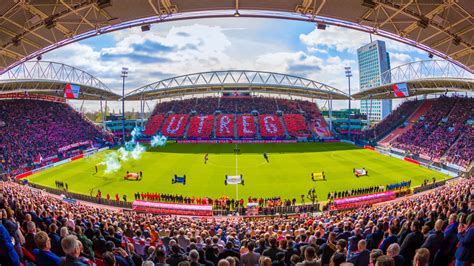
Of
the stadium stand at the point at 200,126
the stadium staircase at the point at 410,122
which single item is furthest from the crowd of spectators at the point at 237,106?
the stadium staircase at the point at 410,122

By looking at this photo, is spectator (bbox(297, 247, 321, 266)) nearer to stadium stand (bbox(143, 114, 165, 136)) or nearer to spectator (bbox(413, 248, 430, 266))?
spectator (bbox(413, 248, 430, 266))

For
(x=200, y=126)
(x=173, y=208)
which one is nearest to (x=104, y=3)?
(x=173, y=208)

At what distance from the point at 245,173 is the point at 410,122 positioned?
46695 mm

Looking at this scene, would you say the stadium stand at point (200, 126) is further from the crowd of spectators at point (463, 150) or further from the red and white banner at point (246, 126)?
the crowd of spectators at point (463, 150)

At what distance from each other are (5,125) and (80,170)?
20.7 metres

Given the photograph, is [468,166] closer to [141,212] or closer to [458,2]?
[458,2]

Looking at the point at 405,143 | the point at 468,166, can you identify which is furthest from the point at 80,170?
the point at 405,143

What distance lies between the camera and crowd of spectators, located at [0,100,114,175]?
4003 centimetres

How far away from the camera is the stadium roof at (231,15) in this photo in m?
10.6

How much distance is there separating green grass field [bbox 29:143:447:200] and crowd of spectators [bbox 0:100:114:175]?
602 cm

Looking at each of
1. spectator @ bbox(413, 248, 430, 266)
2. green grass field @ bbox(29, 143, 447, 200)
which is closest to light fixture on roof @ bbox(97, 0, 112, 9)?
spectator @ bbox(413, 248, 430, 266)

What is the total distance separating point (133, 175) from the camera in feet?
103

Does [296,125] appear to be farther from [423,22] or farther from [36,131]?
[423,22]

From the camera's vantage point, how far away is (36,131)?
4816 centimetres
